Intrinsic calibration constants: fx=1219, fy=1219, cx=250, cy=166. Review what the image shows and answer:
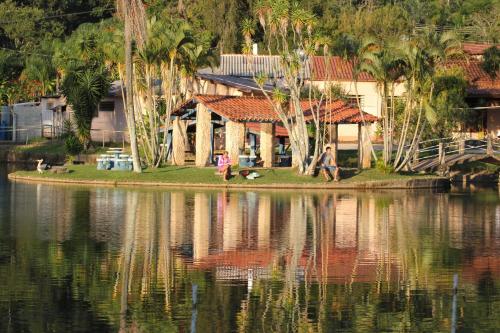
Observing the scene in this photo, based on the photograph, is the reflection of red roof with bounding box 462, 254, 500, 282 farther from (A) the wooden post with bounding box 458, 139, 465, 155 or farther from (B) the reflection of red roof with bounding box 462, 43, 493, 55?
(B) the reflection of red roof with bounding box 462, 43, 493, 55

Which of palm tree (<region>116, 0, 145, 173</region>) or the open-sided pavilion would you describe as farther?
the open-sided pavilion

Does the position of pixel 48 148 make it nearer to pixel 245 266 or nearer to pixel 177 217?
pixel 177 217

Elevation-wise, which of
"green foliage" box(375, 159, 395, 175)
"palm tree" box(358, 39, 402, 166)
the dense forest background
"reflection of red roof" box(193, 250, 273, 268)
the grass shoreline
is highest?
the dense forest background

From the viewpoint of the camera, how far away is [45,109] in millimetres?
77438

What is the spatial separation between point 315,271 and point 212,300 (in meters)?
4.06

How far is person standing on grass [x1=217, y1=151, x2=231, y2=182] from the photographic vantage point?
46847 millimetres

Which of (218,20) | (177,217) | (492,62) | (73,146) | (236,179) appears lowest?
(177,217)

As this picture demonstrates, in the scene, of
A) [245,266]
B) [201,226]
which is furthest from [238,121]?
[245,266]

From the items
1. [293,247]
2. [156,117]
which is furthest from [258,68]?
[293,247]

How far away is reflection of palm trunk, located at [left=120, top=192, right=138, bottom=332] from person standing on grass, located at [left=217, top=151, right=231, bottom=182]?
749 cm

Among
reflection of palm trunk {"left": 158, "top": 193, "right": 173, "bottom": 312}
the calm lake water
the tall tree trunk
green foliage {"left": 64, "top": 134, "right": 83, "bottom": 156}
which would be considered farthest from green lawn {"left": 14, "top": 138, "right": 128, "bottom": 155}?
reflection of palm trunk {"left": 158, "top": 193, "right": 173, "bottom": 312}

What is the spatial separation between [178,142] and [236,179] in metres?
7.27

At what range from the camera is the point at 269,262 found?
24.0 metres

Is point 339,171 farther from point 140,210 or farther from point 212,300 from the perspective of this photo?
point 212,300
